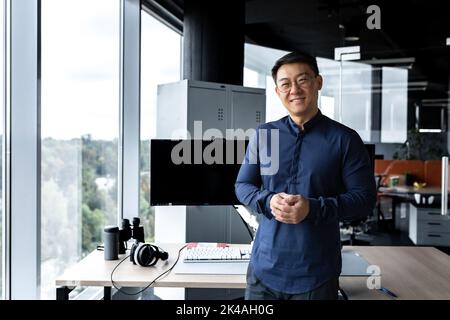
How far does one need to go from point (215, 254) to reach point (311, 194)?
671mm

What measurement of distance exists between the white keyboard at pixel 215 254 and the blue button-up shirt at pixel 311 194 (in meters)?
0.46

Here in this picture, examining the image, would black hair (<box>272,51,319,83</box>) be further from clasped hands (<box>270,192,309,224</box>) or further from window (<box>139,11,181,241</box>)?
window (<box>139,11,181,241</box>)

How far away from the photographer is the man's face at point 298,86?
0.92 metres

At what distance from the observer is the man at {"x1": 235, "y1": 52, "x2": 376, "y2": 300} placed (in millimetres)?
913

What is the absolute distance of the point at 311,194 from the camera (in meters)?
0.92

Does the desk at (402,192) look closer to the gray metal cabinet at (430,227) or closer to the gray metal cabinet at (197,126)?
the gray metal cabinet at (430,227)

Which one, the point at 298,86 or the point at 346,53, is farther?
the point at 346,53

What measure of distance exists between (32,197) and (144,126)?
1749mm

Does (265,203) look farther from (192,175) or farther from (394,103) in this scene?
(394,103)

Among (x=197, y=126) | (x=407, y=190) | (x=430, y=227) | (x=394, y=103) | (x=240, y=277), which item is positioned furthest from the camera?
(x=394, y=103)

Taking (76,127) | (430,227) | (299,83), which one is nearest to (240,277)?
(299,83)

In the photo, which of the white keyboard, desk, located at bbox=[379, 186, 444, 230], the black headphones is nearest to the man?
the white keyboard

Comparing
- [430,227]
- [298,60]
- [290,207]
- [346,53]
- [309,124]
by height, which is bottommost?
[430,227]
